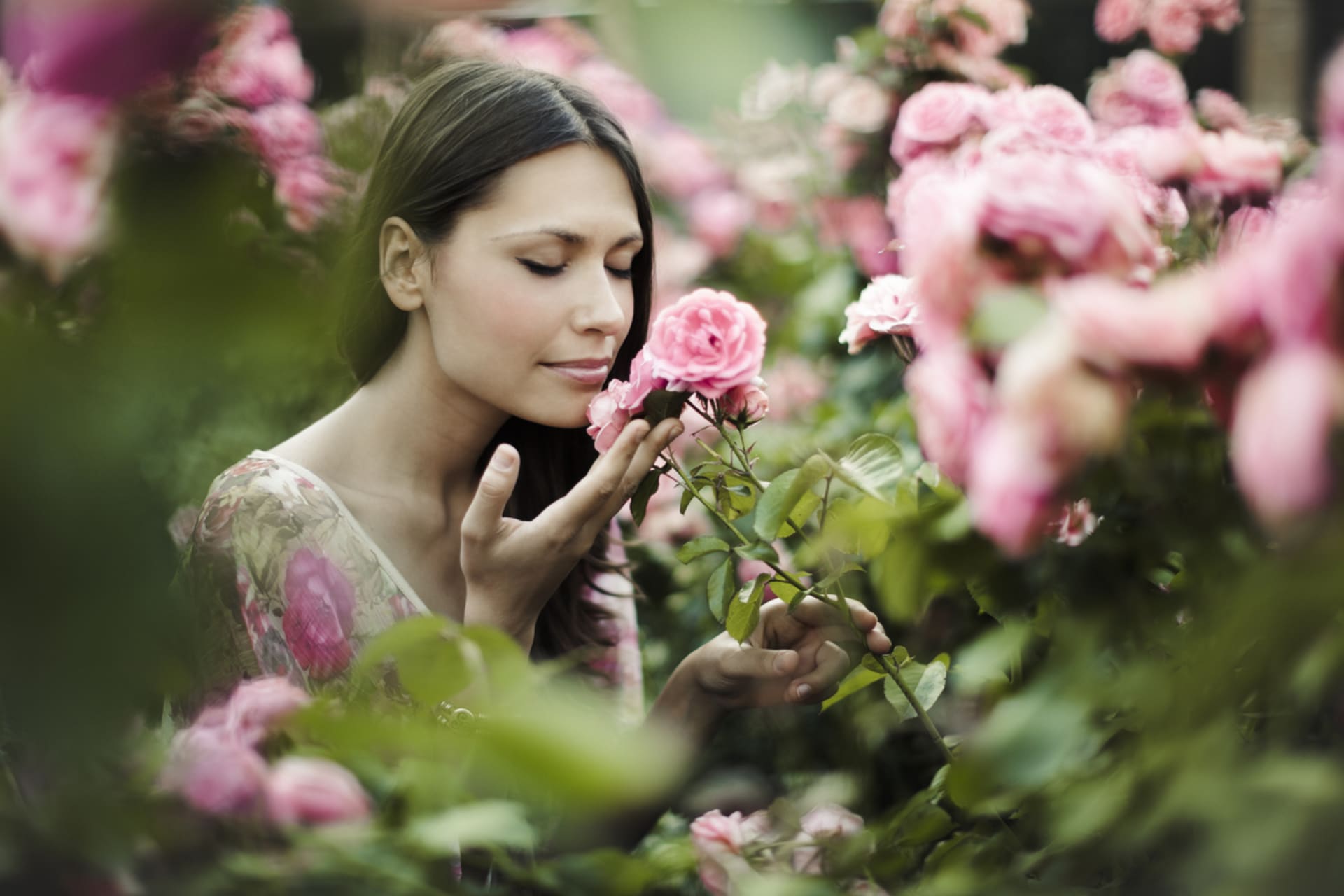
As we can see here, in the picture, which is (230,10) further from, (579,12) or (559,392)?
(579,12)

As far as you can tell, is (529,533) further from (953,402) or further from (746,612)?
(953,402)

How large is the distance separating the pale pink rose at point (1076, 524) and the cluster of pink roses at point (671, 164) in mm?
2378

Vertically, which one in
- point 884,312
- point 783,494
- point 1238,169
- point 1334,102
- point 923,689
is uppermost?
point 1334,102

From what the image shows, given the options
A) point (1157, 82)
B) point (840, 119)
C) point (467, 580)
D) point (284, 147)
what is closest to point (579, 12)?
point (840, 119)

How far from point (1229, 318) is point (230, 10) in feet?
1.54

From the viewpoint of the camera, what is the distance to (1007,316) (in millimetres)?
602

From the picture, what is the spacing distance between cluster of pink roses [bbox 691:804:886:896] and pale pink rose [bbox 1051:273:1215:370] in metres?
0.48

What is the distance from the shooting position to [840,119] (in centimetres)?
269

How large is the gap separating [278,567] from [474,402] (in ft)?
1.25

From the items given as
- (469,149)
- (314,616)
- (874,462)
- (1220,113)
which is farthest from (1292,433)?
(1220,113)

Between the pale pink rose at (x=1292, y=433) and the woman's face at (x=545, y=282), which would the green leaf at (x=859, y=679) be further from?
the pale pink rose at (x=1292, y=433)

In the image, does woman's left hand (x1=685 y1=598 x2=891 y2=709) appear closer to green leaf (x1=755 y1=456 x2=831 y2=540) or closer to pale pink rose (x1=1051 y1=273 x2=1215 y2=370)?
green leaf (x1=755 y1=456 x2=831 y2=540)

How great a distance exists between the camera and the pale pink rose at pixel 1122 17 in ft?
8.95

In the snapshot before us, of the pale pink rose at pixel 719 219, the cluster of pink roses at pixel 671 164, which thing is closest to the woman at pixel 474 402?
the cluster of pink roses at pixel 671 164
